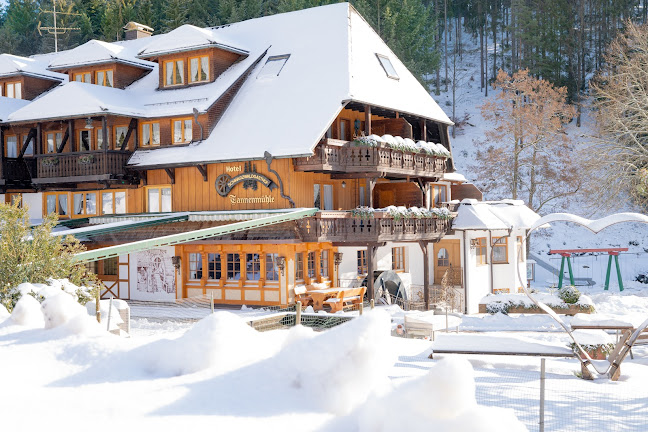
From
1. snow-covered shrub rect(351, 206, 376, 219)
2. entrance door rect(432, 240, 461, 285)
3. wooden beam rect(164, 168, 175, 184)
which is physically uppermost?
wooden beam rect(164, 168, 175, 184)

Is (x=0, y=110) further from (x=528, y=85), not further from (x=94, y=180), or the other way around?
(x=528, y=85)

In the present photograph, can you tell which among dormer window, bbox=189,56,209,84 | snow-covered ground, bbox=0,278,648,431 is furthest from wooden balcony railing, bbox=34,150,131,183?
snow-covered ground, bbox=0,278,648,431

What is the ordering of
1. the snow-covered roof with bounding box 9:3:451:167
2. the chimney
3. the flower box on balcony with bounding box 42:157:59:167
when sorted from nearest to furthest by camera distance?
the snow-covered roof with bounding box 9:3:451:167 < the flower box on balcony with bounding box 42:157:59:167 < the chimney

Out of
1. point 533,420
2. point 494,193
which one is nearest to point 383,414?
point 533,420

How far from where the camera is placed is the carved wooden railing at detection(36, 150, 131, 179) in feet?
92.3

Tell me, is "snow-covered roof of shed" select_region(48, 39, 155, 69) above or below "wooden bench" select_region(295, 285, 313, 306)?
above

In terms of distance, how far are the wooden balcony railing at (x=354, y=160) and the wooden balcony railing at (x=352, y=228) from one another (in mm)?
1651

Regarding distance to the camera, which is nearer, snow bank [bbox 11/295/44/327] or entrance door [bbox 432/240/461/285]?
snow bank [bbox 11/295/44/327]

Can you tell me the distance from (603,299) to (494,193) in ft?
89.3

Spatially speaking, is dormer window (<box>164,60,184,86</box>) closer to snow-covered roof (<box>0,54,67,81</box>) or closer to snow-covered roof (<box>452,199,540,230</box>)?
snow-covered roof (<box>0,54,67,81</box>)

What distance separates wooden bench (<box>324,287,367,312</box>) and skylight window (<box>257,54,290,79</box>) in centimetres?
964

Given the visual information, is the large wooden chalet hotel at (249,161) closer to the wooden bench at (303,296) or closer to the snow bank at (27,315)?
the wooden bench at (303,296)

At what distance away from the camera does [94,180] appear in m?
28.4

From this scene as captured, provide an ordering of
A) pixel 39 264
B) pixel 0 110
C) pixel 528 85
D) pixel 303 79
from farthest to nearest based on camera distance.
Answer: pixel 528 85
pixel 0 110
pixel 303 79
pixel 39 264
